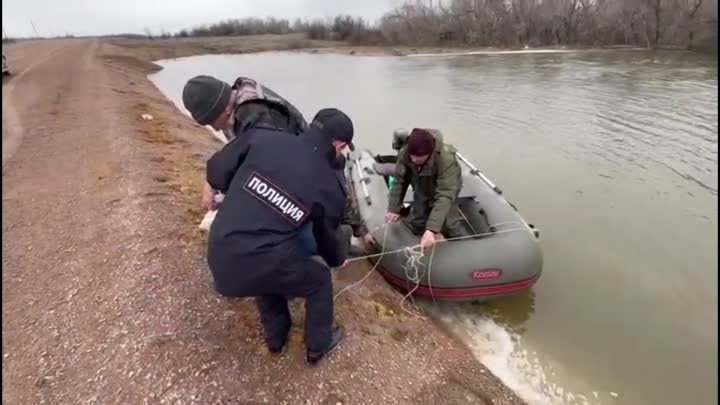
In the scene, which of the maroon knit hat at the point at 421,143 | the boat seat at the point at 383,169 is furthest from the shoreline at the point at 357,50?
the maroon knit hat at the point at 421,143

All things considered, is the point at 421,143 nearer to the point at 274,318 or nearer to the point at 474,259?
the point at 474,259

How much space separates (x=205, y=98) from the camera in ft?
6.88

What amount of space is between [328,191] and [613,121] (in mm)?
10493

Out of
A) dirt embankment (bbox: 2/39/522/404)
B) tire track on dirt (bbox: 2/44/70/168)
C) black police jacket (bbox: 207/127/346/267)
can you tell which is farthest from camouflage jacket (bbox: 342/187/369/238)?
tire track on dirt (bbox: 2/44/70/168)

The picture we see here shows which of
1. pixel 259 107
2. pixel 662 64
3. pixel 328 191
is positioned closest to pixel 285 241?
pixel 328 191

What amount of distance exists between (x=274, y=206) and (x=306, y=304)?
2.28 feet

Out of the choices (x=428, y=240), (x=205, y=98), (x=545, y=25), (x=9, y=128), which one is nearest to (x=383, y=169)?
(x=428, y=240)

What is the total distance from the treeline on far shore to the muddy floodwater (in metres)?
21.3

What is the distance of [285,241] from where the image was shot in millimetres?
1928

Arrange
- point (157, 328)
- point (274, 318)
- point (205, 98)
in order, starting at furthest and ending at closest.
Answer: point (157, 328), point (274, 318), point (205, 98)

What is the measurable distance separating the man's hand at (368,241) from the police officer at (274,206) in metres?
1.96

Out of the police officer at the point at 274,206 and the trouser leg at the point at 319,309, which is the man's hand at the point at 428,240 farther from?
the police officer at the point at 274,206

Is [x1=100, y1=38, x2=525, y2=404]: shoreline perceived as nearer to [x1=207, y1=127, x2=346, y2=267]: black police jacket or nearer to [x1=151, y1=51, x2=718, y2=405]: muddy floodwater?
[x1=151, y1=51, x2=718, y2=405]: muddy floodwater

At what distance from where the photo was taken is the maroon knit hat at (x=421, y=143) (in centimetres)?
329
